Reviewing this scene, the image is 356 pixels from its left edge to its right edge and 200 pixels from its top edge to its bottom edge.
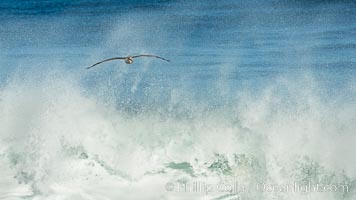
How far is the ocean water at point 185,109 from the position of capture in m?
24.2

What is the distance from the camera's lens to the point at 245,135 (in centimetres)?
2636

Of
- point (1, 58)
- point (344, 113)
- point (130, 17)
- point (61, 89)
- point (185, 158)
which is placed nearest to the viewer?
point (185, 158)

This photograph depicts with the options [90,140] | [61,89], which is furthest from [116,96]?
[90,140]

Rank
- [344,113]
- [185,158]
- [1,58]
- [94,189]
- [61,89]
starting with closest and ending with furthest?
[94,189]
[185,158]
[344,113]
[61,89]
[1,58]

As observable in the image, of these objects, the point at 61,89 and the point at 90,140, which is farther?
the point at 61,89

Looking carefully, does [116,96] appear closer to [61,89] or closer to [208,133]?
[61,89]

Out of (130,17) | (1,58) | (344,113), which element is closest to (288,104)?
(344,113)

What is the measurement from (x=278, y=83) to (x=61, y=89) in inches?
380

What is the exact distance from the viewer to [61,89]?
31.8 metres

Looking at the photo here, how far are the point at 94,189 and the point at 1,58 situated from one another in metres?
17.4

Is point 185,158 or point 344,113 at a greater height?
point 344,113

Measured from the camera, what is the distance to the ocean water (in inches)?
953

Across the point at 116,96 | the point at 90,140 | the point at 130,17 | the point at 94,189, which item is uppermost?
the point at 130,17

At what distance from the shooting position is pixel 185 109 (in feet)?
98.8
